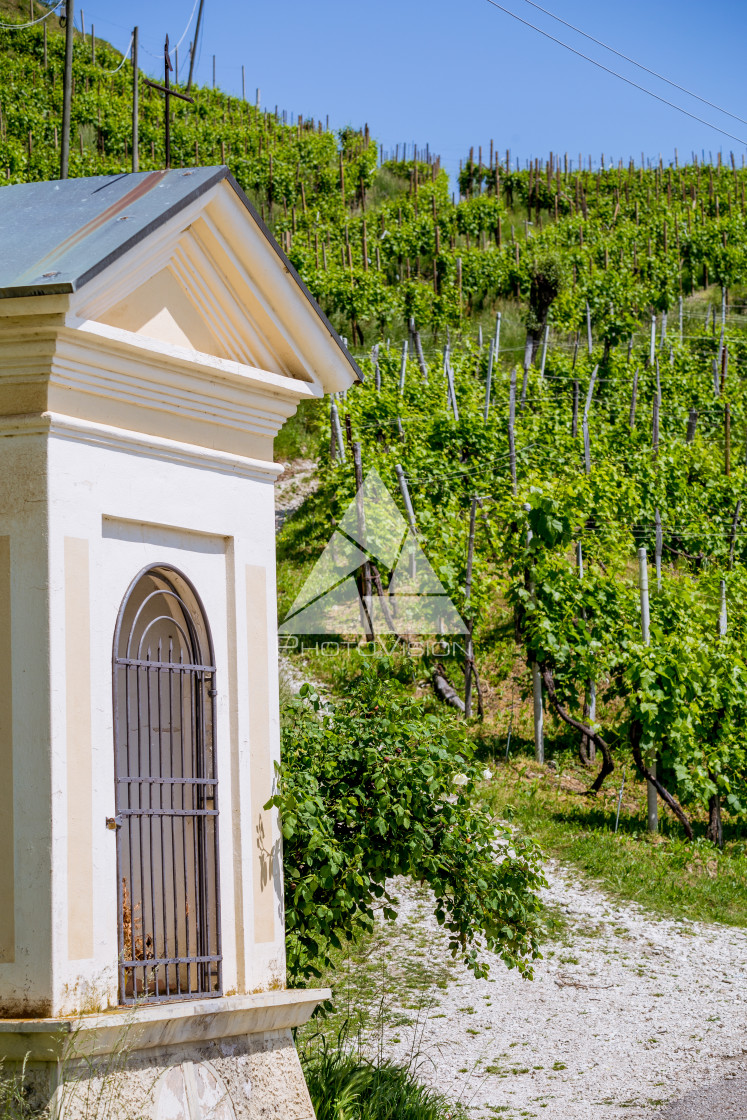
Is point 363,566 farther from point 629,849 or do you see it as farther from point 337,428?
Answer: point 629,849

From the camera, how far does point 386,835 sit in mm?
5195

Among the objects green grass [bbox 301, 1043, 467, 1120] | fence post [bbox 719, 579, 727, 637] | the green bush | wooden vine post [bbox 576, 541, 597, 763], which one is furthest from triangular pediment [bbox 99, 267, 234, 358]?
fence post [bbox 719, 579, 727, 637]

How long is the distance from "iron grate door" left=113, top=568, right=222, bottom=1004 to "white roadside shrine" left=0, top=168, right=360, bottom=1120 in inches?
0.4

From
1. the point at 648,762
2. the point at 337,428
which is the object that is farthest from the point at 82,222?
the point at 337,428

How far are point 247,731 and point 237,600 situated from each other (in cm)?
49

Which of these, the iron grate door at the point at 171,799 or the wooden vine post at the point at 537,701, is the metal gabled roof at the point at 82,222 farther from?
the wooden vine post at the point at 537,701

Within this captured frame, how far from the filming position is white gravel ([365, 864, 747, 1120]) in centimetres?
668

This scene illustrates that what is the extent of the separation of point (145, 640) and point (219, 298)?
1.31 meters

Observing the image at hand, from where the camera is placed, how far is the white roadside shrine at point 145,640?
3.39m

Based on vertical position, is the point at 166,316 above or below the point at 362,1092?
above

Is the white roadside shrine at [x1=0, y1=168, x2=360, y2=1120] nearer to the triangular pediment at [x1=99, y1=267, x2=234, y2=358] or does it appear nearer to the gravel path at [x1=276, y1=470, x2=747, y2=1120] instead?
the triangular pediment at [x1=99, y1=267, x2=234, y2=358]

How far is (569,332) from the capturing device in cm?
2725

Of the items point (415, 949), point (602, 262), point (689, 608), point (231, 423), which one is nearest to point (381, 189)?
point (602, 262)

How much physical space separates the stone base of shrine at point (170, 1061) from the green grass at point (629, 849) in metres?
6.67
